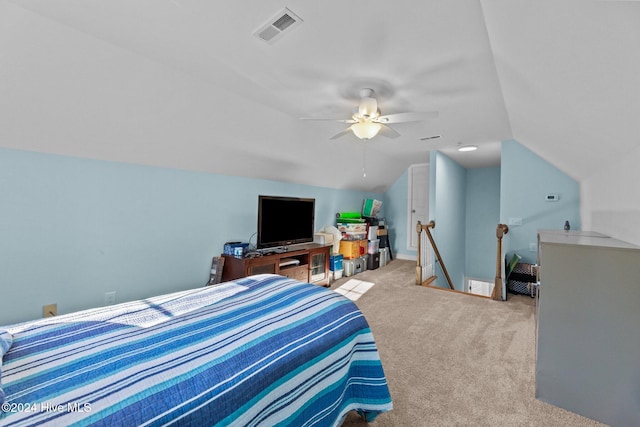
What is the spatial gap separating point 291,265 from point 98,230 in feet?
7.06

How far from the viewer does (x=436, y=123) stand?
3.30 meters

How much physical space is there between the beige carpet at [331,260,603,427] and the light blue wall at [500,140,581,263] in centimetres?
88

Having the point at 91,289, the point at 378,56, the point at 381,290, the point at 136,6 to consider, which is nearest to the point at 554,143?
the point at 378,56

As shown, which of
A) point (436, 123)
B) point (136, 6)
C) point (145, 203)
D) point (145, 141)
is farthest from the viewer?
point (436, 123)

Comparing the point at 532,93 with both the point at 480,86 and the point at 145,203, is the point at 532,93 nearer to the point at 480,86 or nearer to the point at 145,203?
the point at 480,86

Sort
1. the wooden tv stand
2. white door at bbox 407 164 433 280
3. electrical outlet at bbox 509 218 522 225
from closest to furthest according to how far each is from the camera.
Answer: the wooden tv stand → electrical outlet at bbox 509 218 522 225 → white door at bbox 407 164 433 280

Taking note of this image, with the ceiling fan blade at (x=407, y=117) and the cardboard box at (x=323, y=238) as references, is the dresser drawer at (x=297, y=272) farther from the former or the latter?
the ceiling fan blade at (x=407, y=117)

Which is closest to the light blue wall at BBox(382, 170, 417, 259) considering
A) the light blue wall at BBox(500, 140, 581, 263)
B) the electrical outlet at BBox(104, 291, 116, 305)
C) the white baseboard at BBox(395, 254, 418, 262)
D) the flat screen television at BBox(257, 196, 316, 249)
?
the white baseboard at BBox(395, 254, 418, 262)

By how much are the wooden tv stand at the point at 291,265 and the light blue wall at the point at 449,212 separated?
7.15 ft

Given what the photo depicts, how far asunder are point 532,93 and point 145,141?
10.8ft

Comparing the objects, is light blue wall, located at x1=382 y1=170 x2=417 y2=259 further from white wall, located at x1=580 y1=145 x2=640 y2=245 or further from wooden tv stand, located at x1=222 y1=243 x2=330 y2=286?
white wall, located at x1=580 y1=145 x2=640 y2=245

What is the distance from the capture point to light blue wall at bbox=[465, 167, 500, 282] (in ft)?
18.5

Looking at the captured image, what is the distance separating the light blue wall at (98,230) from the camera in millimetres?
2029

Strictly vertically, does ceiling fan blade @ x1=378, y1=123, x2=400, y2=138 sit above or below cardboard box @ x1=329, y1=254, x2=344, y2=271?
above
